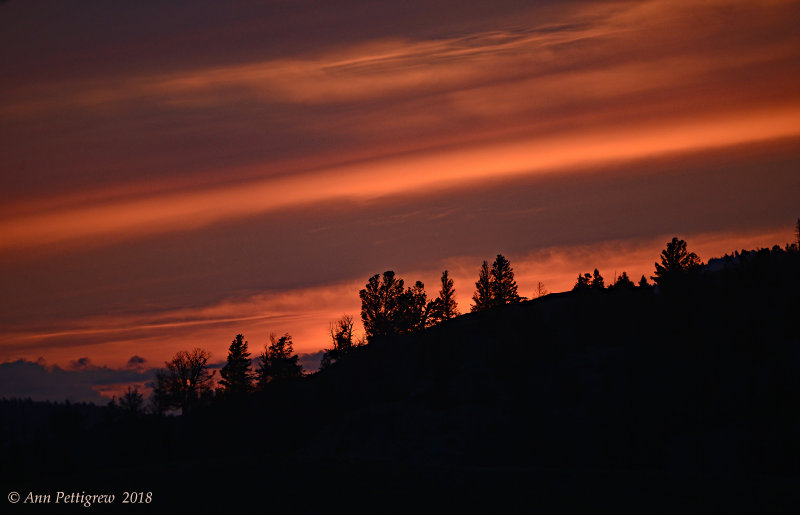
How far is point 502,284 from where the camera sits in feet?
550

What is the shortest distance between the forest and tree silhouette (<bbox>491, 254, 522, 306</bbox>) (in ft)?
50.9

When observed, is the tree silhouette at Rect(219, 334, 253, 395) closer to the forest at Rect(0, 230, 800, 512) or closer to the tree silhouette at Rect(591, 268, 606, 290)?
the forest at Rect(0, 230, 800, 512)

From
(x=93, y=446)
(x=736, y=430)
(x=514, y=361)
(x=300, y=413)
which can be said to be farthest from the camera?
(x=300, y=413)

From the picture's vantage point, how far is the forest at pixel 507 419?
136 feet

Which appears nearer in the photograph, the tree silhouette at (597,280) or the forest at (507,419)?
the forest at (507,419)

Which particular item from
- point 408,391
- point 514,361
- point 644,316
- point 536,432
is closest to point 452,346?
point 408,391

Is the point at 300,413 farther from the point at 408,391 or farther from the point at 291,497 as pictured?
the point at 291,497

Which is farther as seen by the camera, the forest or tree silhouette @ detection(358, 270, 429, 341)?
tree silhouette @ detection(358, 270, 429, 341)

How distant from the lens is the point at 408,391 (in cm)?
11638

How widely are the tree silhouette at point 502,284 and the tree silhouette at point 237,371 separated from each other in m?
51.2

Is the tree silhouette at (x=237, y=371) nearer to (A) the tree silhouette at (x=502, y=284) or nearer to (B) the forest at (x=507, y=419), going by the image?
(B) the forest at (x=507, y=419)

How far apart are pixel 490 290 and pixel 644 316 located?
64.3 metres

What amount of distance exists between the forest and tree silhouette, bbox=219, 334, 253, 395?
285 millimetres

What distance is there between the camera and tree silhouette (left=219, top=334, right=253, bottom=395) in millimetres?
144625
